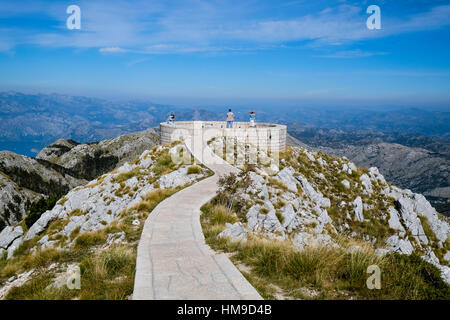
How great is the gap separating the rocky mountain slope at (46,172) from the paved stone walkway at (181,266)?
99795mm

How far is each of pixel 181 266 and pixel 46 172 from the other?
167187mm

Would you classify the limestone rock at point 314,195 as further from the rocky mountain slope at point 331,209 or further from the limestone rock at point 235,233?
the limestone rock at point 235,233

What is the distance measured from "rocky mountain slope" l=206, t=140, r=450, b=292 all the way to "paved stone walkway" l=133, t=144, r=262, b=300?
147 centimetres

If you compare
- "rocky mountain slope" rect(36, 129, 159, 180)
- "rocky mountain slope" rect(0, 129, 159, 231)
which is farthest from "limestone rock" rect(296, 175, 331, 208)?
"rocky mountain slope" rect(36, 129, 159, 180)

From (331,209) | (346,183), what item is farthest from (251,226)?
(346,183)

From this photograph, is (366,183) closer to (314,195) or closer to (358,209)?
(358,209)

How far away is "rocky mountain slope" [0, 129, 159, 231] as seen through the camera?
376ft

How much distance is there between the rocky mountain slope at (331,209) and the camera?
14.8 m

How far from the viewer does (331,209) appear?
23.7 m

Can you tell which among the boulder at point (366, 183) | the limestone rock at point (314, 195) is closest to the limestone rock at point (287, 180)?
the limestone rock at point (314, 195)

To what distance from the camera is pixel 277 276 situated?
7102 mm

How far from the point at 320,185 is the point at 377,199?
5938mm
